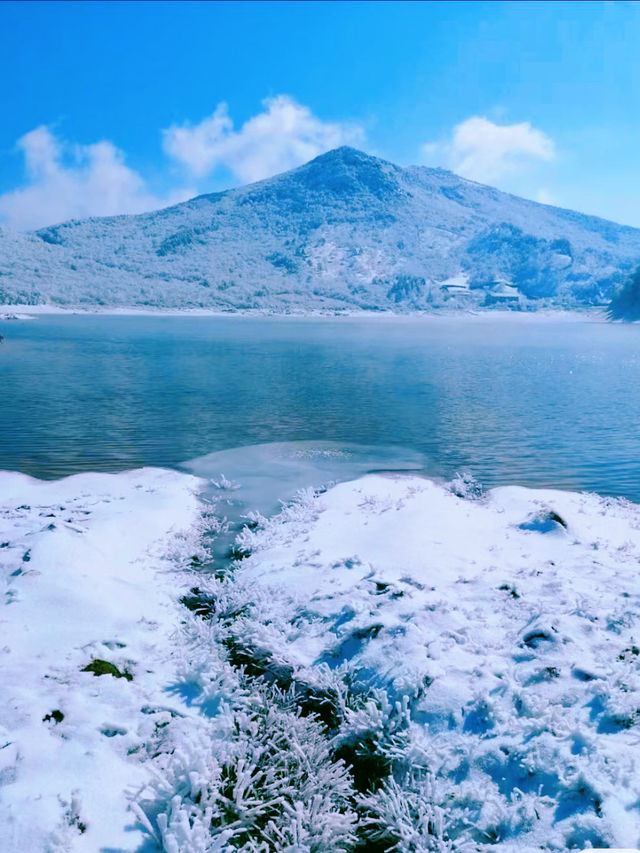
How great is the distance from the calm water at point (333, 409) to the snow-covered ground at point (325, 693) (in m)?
7.97

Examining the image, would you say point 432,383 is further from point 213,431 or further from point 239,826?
point 239,826

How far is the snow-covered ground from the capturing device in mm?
A: 5133

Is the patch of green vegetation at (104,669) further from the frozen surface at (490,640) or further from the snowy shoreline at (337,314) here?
the snowy shoreline at (337,314)

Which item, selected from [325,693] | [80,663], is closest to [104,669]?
[80,663]

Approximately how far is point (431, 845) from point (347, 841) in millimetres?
790

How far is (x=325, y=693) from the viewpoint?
7.11 metres

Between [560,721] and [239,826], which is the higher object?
[560,721]

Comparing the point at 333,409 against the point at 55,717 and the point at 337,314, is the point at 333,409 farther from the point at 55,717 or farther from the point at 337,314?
the point at 337,314

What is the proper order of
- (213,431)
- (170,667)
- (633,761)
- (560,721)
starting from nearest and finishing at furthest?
(633,761) → (560,721) → (170,667) → (213,431)

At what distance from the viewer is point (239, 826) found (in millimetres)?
5234

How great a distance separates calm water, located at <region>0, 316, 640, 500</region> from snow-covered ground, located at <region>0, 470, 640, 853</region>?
797 centimetres

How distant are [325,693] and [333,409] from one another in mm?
22479

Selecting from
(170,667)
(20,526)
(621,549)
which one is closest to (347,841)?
(170,667)

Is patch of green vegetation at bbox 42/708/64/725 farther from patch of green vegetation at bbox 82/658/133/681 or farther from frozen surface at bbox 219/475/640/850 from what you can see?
frozen surface at bbox 219/475/640/850
